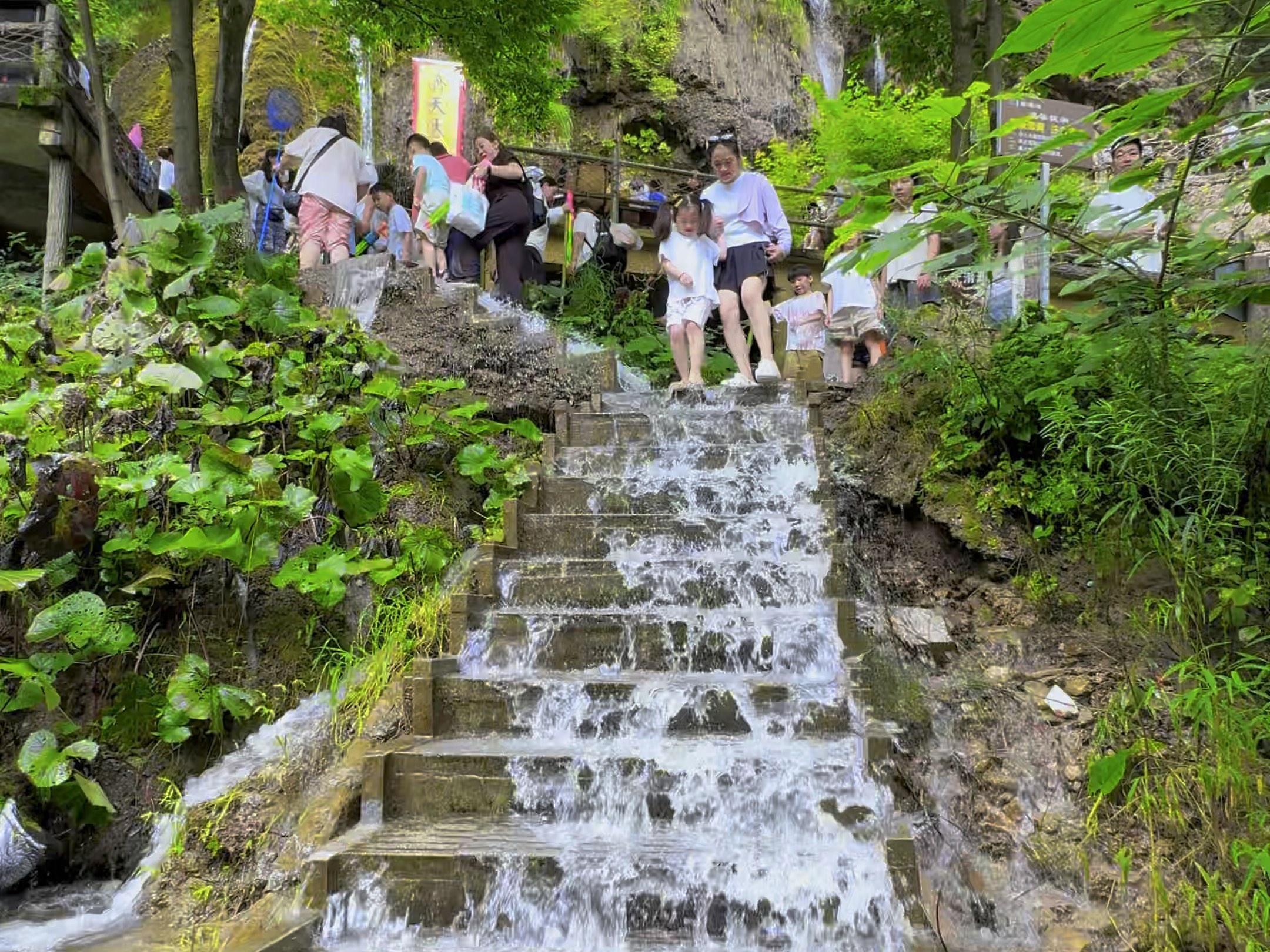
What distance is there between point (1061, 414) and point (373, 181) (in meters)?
6.95

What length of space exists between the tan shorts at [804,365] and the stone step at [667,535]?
270 centimetres

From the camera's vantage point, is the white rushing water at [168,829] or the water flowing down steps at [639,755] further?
the white rushing water at [168,829]

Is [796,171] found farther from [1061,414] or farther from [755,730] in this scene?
[755,730]

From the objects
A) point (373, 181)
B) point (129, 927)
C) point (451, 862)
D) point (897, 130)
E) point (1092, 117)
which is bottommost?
point (129, 927)

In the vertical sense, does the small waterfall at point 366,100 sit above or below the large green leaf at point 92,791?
above

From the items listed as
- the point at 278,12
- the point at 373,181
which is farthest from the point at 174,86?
the point at 278,12

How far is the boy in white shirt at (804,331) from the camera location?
7.41 m

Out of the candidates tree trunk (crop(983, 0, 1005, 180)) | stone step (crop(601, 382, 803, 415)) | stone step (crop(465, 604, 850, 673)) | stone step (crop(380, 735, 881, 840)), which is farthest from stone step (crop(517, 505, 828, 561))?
tree trunk (crop(983, 0, 1005, 180))

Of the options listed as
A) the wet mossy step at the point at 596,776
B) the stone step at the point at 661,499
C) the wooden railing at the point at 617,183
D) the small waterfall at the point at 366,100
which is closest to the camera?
the wet mossy step at the point at 596,776

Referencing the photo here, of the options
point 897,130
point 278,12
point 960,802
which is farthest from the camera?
point 897,130

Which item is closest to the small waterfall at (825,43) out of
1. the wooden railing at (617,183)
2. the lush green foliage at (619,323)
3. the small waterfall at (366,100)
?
the wooden railing at (617,183)

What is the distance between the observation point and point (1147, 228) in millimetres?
6375

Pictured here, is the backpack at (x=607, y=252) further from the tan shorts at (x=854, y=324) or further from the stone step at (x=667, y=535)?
the stone step at (x=667, y=535)

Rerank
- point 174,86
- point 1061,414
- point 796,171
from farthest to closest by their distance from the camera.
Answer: point 796,171 → point 174,86 → point 1061,414
